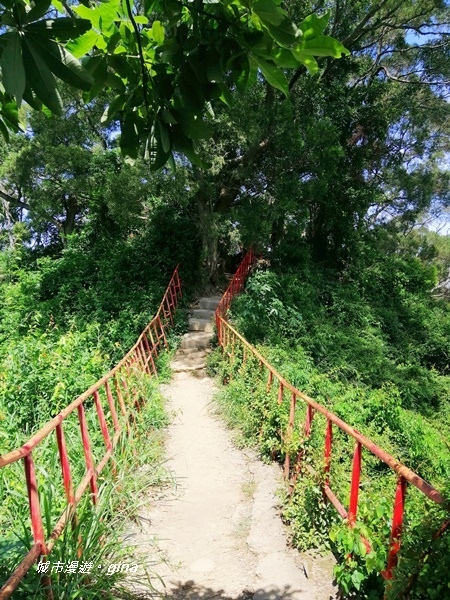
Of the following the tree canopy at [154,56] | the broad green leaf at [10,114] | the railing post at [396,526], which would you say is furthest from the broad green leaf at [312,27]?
the railing post at [396,526]

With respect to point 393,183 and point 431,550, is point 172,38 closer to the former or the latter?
point 431,550

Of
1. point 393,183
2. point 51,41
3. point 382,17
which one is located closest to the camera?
point 51,41

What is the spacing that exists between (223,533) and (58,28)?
3.54 meters

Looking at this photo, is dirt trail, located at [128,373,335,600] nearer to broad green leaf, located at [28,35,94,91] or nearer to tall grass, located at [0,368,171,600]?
tall grass, located at [0,368,171,600]

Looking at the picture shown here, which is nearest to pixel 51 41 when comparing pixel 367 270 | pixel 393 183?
pixel 367 270

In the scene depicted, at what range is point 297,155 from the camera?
12.0 meters

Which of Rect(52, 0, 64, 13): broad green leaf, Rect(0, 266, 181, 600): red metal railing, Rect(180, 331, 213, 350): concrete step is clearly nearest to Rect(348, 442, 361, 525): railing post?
Rect(0, 266, 181, 600): red metal railing

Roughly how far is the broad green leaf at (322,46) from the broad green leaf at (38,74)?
76 centimetres

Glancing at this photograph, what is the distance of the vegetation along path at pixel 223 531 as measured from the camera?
2.85 metres

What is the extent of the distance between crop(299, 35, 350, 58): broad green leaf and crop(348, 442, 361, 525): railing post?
210 centimetres

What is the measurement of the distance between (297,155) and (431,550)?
1148 centimetres

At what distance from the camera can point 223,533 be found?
3.50m

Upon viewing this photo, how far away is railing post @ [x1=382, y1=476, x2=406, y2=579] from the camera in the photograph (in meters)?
2.08

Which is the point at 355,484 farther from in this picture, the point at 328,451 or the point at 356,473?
the point at 328,451
